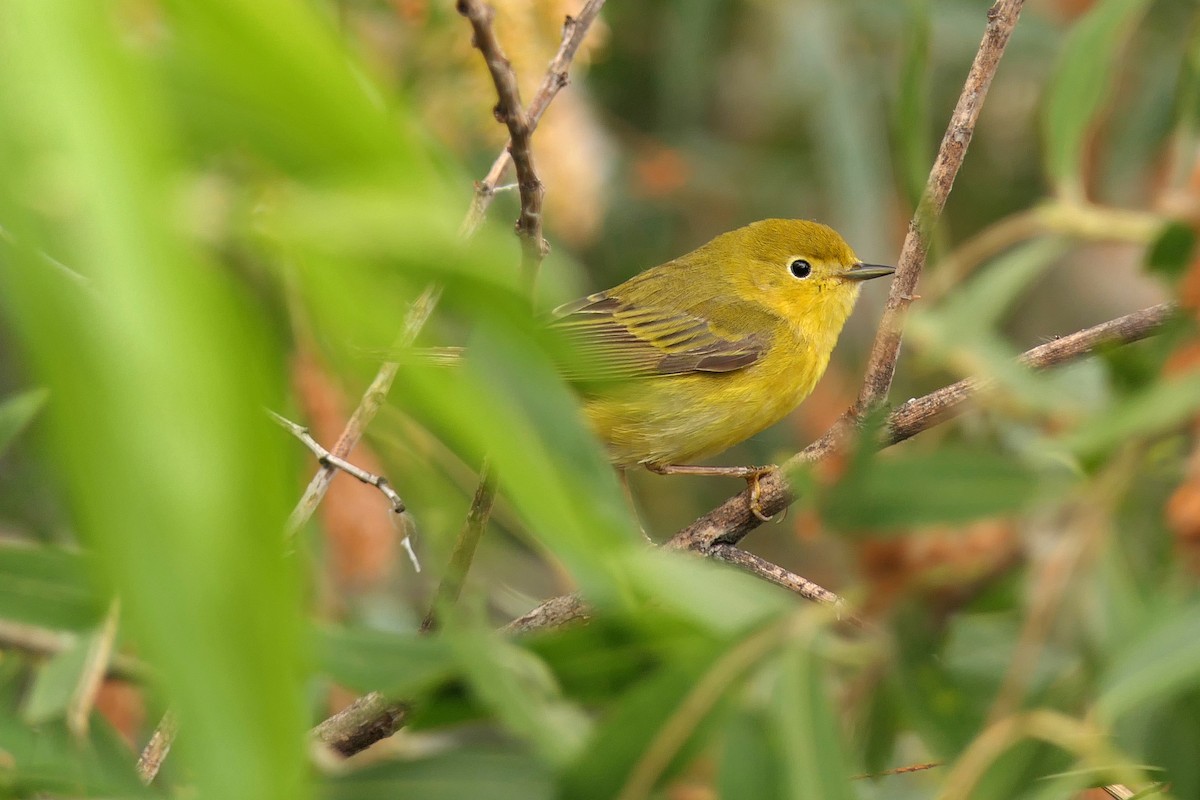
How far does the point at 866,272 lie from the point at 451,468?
7.49 ft

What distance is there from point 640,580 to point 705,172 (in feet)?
16.9

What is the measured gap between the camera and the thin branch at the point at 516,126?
5.77ft

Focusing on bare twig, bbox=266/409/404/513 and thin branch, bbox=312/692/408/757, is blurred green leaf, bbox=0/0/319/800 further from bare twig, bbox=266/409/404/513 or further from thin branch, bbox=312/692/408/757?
bare twig, bbox=266/409/404/513

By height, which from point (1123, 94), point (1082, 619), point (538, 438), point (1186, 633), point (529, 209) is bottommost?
point (538, 438)

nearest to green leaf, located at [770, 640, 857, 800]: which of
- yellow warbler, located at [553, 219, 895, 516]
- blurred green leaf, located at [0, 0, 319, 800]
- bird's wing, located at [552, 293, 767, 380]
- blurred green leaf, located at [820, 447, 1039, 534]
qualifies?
blurred green leaf, located at [820, 447, 1039, 534]

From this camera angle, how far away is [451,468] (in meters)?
2.95

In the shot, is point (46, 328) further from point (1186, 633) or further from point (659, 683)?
point (1186, 633)

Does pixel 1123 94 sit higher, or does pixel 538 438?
pixel 1123 94

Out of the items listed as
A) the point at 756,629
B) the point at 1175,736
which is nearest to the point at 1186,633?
the point at 1175,736

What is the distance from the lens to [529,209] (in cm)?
222

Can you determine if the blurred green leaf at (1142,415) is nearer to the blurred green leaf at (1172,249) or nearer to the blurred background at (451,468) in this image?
the blurred background at (451,468)

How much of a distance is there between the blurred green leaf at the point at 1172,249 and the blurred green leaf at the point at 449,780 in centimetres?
94

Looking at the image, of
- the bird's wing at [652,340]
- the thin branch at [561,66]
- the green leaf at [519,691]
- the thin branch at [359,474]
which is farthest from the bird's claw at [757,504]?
the bird's wing at [652,340]

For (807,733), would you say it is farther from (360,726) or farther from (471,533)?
(471,533)
